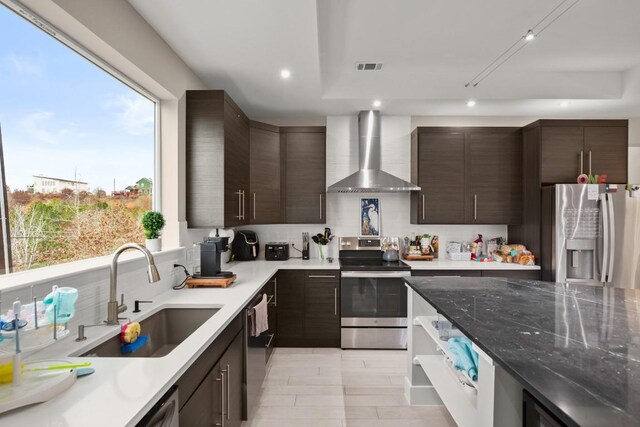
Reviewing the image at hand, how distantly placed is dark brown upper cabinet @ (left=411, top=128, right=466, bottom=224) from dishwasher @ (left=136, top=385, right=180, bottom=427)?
3.26m

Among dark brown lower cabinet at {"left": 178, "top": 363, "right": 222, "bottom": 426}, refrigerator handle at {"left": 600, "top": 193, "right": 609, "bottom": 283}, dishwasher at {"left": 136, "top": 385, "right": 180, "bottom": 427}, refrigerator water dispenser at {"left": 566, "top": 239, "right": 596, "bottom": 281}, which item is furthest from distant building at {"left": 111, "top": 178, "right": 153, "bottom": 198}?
refrigerator handle at {"left": 600, "top": 193, "right": 609, "bottom": 283}

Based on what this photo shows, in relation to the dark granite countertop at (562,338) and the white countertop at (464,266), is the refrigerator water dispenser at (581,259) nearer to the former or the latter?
the white countertop at (464,266)

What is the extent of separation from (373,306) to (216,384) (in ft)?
7.06

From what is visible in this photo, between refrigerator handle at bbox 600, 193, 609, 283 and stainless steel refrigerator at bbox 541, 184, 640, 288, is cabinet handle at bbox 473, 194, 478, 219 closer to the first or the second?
stainless steel refrigerator at bbox 541, 184, 640, 288

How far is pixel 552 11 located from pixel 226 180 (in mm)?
2775

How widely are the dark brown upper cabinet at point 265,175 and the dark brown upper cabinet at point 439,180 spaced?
1.65m

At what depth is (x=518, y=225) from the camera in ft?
12.8

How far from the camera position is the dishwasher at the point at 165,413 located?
0.98m

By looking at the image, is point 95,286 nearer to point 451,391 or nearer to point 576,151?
point 451,391

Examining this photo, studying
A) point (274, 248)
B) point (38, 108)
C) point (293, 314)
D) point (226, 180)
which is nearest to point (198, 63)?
point (226, 180)

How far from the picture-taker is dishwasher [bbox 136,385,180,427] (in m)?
0.98

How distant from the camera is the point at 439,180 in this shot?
389cm

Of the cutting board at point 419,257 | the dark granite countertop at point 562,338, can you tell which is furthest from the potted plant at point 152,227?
the cutting board at point 419,257

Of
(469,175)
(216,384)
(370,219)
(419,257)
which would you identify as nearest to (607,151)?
(469,175)
